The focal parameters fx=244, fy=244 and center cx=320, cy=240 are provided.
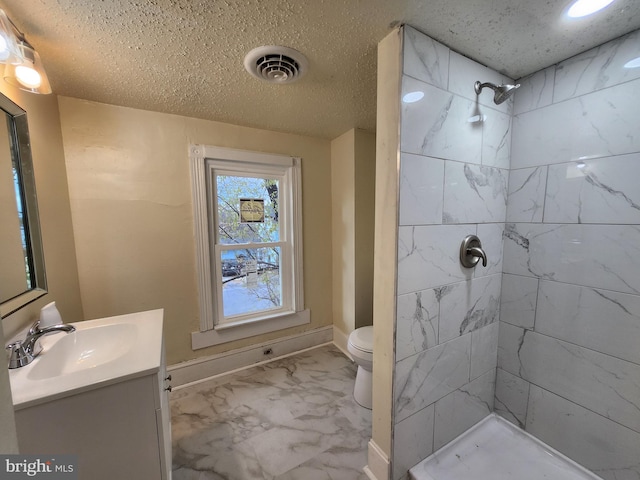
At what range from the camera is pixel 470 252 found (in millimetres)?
1240

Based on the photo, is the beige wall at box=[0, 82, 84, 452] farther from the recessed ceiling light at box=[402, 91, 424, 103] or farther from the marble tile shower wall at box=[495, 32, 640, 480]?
the marble tile shower wall at box=[495, 32, 640, 480]

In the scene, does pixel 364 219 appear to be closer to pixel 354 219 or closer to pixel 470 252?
pixel 354 219

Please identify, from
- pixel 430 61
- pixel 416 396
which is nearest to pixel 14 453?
pixel 416 396

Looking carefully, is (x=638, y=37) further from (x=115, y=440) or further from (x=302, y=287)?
(x=115, y=440)

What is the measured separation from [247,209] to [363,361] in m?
1.49

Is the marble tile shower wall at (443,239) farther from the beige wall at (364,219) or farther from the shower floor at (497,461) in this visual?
the beige wall at (364,219)

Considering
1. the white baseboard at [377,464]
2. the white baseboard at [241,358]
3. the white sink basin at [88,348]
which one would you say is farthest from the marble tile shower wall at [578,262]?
the white sink basin at [88,348]

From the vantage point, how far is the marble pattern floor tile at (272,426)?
50.2 inches

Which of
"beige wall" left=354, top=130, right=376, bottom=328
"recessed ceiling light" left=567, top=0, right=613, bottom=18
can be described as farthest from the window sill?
"recessed ceiling light" left=567, top=0, right=613, bottom=18

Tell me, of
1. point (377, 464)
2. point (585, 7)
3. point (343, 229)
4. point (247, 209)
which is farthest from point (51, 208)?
point (585, 7)

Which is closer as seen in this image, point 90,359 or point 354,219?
point 90,359

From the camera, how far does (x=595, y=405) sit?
1.15m

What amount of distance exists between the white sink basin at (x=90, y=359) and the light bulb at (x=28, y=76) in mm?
1077

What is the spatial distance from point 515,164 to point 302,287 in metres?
1.80
